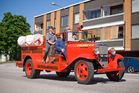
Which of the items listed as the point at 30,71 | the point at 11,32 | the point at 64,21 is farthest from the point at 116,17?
the point at 11,32

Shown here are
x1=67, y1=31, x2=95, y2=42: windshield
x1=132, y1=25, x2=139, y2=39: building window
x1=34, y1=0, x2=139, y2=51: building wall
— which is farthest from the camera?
x1=34, y1=0, x2=139, y2=51: building wall

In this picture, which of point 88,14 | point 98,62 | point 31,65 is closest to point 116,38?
point 88,14

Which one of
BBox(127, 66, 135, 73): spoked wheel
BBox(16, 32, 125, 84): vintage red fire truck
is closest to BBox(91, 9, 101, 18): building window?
BBox(127, 66, 135, 73): spoked wheel

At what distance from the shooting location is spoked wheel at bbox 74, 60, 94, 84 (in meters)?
12.1

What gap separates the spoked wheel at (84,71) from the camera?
1212 centimetres

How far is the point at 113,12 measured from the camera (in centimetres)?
4378

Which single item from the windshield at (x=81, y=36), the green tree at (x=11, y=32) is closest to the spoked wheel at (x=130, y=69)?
the windshield at (x=81, y=36)

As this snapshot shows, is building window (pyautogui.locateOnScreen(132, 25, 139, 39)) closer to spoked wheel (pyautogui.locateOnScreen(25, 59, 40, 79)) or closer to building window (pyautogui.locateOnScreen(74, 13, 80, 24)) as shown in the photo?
building window (pyautogui.locateOnScreen(74, 13, 80, 24))

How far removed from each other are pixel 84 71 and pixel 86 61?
14.8 inches

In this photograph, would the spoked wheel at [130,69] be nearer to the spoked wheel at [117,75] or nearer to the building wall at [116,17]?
the building wall at [116,17]

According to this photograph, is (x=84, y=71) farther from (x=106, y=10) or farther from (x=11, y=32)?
(x=11, y=32)

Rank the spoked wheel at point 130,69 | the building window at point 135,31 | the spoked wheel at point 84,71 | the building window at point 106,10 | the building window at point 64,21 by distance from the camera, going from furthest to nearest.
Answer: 1. the building window at point 64,21
2. the building window at point 106,10
3. the building window at point 135,31
4. the spoked wheel at point 130,69
5. the spoked wheel at point 84,71

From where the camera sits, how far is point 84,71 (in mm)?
12398

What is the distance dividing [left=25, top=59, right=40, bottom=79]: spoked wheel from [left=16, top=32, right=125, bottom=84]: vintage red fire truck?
1.50 ft
